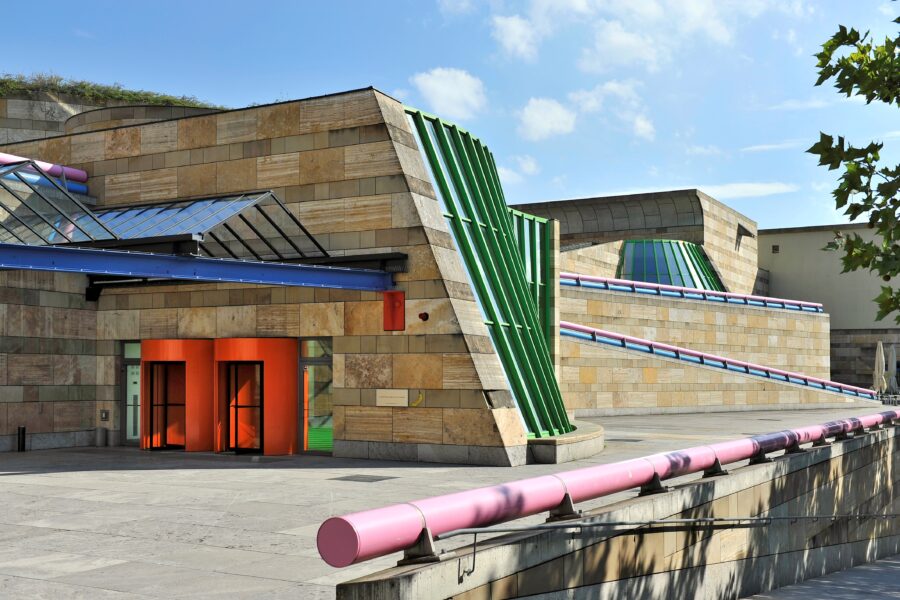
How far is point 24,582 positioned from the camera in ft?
28.9

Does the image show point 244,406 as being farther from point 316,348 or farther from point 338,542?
point 338,542

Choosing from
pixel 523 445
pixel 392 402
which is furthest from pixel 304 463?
pixel 523 445

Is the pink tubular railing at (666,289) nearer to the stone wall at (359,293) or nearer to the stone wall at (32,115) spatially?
the stone wall at (359,293)

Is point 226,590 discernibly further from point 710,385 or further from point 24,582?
point 710,385

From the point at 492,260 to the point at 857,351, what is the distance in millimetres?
48461

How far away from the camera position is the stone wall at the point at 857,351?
60688 millimetres

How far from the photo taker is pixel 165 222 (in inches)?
758

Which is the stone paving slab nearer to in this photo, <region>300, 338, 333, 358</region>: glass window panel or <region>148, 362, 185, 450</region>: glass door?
<region>300, 338, 333, 358</region>: glass window panel

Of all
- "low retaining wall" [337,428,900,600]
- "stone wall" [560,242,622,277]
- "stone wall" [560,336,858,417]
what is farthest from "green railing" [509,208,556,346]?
"stone wall" [560,242,622,277]

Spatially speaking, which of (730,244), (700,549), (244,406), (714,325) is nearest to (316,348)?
(244,406)

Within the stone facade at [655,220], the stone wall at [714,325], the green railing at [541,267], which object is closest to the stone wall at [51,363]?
the green railing at [541,267]

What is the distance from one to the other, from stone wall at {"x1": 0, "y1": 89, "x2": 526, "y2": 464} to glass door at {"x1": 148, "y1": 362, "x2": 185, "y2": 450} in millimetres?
1104

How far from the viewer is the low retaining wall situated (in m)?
7.73

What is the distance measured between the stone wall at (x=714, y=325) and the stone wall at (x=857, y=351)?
13447mm
